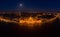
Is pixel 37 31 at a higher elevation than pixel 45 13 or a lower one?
lower

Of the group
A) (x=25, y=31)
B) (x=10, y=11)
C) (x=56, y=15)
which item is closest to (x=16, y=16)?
(x=10, y=11)

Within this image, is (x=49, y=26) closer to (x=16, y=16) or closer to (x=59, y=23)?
(x=59, y=23)

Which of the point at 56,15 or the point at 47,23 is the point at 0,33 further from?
the point at 56,15

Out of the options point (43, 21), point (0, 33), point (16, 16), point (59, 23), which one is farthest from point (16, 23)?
point (59, 23)

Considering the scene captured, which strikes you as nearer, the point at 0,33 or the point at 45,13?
the point at 0,33

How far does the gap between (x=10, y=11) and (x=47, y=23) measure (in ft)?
6.68

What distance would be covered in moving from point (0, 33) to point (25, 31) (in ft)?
4.15

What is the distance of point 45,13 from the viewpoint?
7.22 metres

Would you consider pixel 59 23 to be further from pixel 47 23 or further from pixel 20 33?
pixel 20 33

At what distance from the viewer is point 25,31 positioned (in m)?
6.68

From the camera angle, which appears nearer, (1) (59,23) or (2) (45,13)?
(1) (59,23)

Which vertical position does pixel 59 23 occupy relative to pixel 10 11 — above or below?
below

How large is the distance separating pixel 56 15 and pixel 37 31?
4.67ft

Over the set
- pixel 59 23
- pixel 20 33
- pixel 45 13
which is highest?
pixel 45 13
